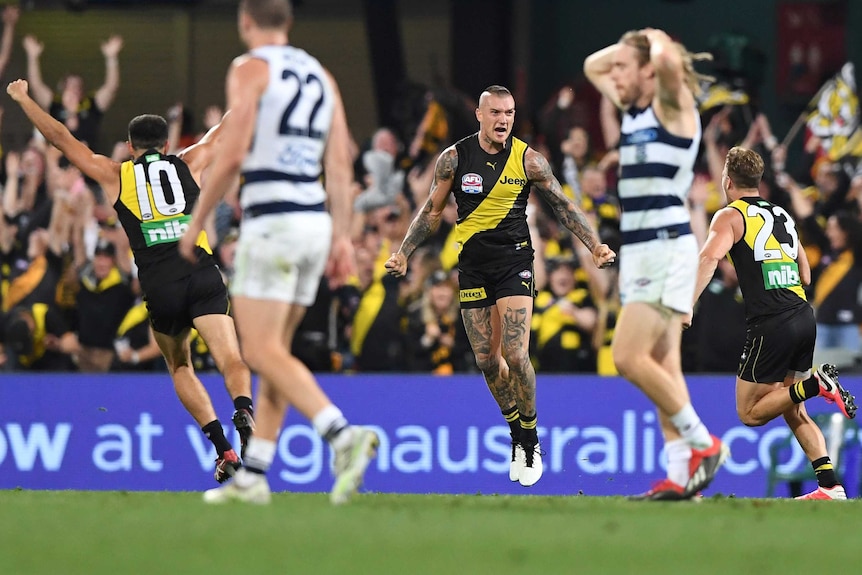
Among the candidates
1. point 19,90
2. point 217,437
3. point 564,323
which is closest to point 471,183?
point 217,437

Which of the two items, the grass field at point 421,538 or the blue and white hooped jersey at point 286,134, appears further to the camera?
the blue and white hooped jersey at point 286,134

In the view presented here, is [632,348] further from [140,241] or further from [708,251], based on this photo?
[140,241]

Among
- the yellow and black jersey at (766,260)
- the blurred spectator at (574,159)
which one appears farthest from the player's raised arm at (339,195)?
the blurred spectator at (574,159)

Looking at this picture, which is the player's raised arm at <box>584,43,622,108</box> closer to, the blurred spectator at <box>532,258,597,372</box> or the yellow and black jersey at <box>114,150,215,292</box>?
the yellow and black jersey at <box>114,150,215,292</box>

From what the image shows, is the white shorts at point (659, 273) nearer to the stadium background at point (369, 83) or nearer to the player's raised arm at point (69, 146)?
the player's raised arm at point (69, 146)

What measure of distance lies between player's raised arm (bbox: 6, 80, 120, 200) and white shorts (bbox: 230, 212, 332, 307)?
3.04 metres

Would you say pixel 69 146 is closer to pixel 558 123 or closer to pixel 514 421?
pixel 514 421

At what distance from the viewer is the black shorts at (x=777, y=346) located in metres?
11.1

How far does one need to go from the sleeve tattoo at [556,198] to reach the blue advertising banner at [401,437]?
3808mm

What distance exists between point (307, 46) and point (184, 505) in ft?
A: 53.5

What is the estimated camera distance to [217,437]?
11.1 m

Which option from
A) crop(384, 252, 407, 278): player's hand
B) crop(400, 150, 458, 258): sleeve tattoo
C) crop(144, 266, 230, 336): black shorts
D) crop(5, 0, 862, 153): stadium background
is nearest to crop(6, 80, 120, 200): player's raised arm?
crop(144, 266, 230, 336): black shorts

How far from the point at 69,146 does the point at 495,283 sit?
3136mm

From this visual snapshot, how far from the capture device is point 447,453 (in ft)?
48.6
